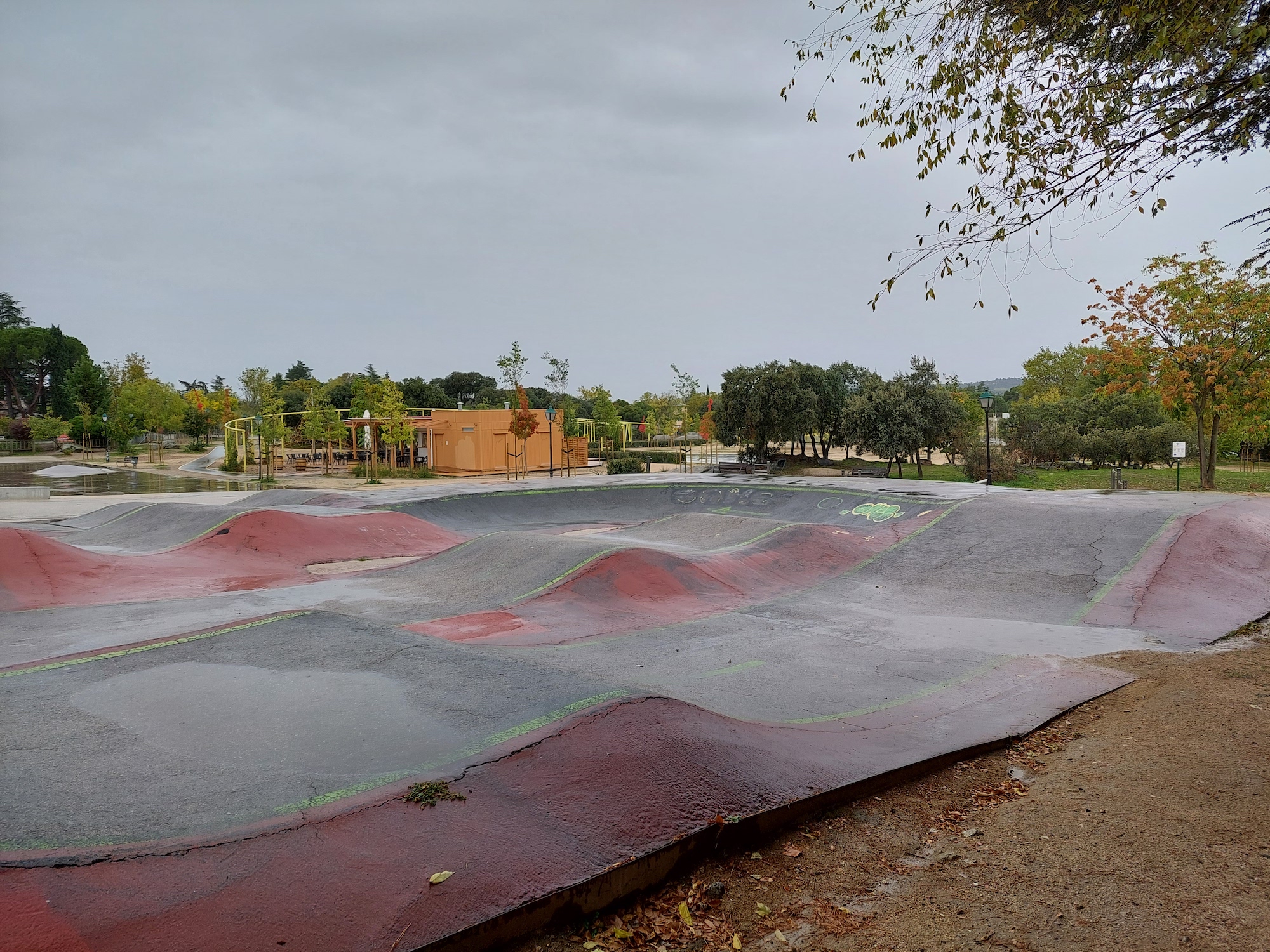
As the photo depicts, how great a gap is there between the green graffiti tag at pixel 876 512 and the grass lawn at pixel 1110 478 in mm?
7969

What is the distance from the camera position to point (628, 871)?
3.82 meters

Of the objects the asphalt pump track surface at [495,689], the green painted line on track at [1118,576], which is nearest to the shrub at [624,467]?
the asphalt pump track surface at [495,689]

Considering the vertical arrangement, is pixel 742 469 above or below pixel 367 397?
below

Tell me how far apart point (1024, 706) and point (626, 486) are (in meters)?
17.5

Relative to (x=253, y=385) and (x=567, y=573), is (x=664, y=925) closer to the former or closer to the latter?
(x=567, y=573)

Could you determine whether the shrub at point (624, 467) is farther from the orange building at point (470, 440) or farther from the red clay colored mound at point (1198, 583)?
the red clay colored mound at point (1198, 583)

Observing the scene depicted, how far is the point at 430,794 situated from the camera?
162 inches

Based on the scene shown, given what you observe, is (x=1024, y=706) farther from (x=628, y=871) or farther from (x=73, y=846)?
(x=73, y=846)

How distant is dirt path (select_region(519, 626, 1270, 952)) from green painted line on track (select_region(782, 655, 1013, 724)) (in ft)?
3.70

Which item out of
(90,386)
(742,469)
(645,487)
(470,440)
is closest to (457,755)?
(645,487)

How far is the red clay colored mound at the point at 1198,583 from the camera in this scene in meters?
10.2

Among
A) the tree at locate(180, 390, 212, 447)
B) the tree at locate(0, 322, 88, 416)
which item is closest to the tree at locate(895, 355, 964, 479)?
the tree at locate(180, 390, 212, 447)

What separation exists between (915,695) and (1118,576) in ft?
22.2

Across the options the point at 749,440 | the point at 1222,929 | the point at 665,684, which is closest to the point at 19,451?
the point at 749,440
